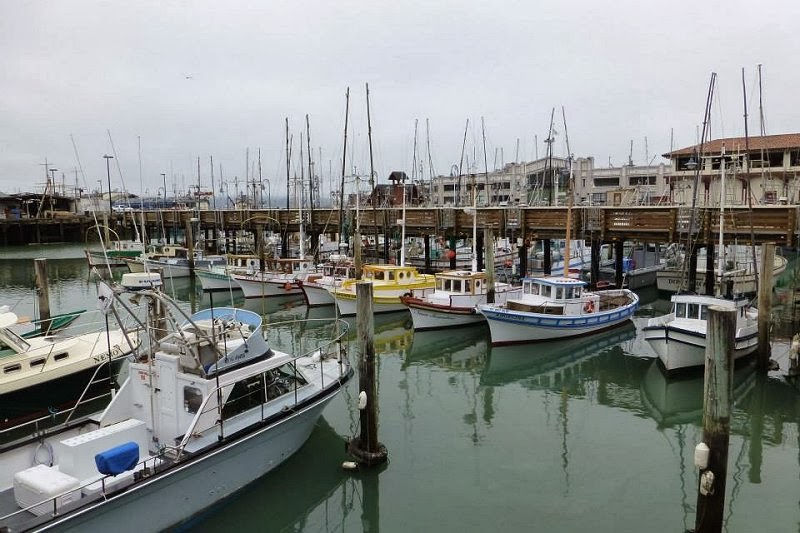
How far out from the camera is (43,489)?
8.33 meters

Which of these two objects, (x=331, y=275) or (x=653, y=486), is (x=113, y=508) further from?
(x=331, y=275)

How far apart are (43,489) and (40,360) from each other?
7858 mm

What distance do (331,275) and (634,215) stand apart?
1674 cm

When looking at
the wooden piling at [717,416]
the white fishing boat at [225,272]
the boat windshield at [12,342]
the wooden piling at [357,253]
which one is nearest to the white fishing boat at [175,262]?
the white fishing boat at [225,272]

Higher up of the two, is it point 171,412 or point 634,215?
point 634,215

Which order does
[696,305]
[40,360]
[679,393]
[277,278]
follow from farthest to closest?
[277,278], [696,305], [679,393], [40,360]

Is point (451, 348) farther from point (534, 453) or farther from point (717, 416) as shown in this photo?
point (717, 416)

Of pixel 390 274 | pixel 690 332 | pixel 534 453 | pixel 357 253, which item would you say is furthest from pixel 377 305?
pixel 534 453

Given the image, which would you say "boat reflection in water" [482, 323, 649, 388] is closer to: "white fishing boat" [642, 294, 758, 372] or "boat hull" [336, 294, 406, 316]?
"white fishing boat" [642, 294, 758, 372]

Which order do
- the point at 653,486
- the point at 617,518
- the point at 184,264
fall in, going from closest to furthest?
1. the point at 617,518
2. the point at 653,486
3. the point at 184,264

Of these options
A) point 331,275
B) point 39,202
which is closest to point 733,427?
point 331,275

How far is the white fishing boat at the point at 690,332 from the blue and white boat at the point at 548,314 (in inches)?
152

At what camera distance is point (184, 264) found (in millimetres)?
43156

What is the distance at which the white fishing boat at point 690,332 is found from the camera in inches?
680
